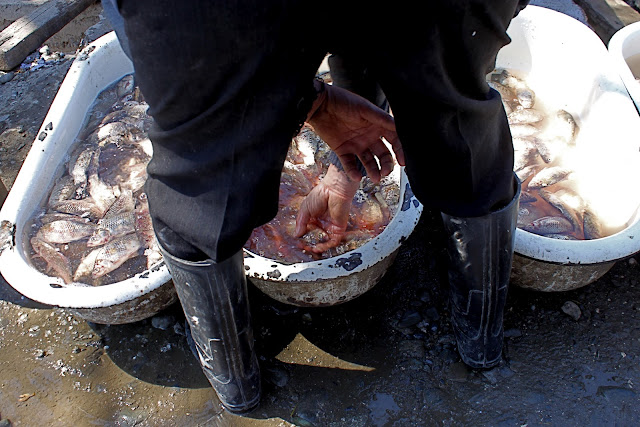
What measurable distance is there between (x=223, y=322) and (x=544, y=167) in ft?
6.64

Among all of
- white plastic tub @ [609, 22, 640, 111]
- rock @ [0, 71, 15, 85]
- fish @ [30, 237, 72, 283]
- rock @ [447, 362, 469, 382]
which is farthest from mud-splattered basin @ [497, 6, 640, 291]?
rock @ [0, 71, 15, 85]

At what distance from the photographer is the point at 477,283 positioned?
179cm

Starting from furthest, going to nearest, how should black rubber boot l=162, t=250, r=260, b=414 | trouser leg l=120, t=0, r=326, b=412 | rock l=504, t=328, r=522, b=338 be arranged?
rock l=504, t=328, r=522, b=338 < black rubber boot l=162, t=250, r=260, b=414 < trouser leg l=120, t=0, r=326, b=412

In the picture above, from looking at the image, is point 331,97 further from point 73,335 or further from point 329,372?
point 73,335

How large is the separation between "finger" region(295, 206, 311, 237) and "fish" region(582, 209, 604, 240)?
128cm

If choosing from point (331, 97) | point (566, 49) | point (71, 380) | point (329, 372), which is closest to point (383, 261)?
point (329, 372)

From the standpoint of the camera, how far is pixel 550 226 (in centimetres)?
245

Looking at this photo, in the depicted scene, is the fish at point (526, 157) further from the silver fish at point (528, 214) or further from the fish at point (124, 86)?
the fish at point (124, 86)

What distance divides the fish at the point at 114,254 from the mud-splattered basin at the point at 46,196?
254 millimetres

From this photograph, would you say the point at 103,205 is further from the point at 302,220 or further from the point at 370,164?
the point at 370,164

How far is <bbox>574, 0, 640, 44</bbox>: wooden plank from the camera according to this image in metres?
3.94

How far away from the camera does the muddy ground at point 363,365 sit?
203 cm

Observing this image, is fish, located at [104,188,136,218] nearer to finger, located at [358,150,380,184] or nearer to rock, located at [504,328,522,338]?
finger, located at [358,150,380,184]

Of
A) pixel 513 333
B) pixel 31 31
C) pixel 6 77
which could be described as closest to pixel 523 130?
pixel 513 333
